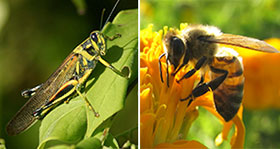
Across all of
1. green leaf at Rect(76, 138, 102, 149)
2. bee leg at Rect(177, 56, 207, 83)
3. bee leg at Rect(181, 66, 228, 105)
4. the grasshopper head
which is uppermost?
the grasshopper head

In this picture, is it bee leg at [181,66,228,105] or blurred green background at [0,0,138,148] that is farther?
blurred green background at [0,0,138,148]

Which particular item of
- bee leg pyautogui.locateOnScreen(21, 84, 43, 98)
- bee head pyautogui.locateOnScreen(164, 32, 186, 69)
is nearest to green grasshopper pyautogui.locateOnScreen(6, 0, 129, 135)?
bee leg pyautogui.locateOnScreen(21, 84, 43, 98)

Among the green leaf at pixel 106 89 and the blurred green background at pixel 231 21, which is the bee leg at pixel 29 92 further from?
the blurred green background at pixel 231 21

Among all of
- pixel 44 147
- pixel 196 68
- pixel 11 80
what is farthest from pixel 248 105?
pixel 11 80

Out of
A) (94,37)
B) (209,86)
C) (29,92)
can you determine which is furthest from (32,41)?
(209,86)

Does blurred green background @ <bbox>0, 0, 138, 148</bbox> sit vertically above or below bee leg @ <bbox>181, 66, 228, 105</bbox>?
above

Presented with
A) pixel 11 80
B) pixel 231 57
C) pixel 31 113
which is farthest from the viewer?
pixel 11 80

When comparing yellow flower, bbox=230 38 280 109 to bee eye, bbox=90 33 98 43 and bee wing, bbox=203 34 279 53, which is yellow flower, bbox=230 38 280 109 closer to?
bee wing, bbox=203 34 279 53

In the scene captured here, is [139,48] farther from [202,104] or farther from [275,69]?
[275,69]
